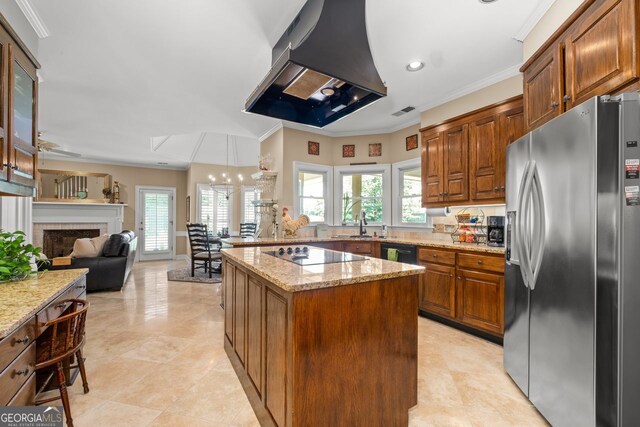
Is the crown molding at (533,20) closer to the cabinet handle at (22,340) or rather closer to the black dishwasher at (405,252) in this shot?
the black dishwasher at (405,252)

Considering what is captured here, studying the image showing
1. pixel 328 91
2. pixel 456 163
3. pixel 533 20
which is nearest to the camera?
pixel 328 91

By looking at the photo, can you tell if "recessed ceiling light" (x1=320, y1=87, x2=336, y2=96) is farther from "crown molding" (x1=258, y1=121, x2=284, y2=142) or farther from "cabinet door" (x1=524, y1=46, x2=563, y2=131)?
"crown molding" (x1=258, y1=121, x2=284, y2=142)

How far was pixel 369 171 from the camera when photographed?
16.7 feet

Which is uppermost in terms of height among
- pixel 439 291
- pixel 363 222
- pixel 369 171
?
pixel 369 171

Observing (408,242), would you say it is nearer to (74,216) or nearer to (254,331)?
(254,331)

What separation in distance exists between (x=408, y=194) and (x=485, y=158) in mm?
1573

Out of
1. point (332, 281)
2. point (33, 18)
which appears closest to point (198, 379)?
point (332, 281)

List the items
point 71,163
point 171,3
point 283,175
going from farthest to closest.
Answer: point 71,163 → point 283,175 → point 171,3

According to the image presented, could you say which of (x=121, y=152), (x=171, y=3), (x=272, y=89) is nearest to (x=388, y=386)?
(x=272, y=89)

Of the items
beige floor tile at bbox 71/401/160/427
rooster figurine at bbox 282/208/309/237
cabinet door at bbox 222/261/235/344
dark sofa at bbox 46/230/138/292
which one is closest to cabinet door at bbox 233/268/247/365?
cabinet door at bbox 222/261/235/344

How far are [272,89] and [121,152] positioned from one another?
6.60 m

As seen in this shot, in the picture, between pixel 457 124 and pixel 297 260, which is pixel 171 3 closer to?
pixel 297 260

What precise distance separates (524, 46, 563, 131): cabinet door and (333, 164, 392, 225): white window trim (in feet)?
8.39

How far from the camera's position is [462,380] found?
7.40ft
